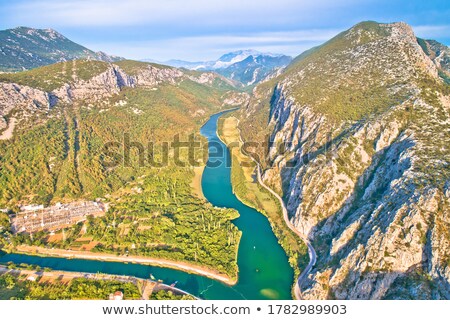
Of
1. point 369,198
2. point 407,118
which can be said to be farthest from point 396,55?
point 369,198

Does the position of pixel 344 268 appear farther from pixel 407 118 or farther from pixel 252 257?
pixel 407 118

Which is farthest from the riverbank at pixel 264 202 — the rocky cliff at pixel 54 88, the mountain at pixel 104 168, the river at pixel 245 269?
the rocky cliff at pixel 54 88

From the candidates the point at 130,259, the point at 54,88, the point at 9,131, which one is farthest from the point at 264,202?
the point at 54,88

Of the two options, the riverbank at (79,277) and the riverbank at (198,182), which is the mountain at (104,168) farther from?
the riverbank at (79,277)

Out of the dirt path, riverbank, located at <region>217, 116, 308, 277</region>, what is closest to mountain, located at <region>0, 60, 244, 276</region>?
the dirt path

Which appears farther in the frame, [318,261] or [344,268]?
[318,261]

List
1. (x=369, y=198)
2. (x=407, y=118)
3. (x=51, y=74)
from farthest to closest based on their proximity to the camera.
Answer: (x=51, y=74)
(x=407, y=118)
(x=369, y=198)

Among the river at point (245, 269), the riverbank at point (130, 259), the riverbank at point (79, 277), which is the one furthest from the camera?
the riverbank at point (130, 259)
